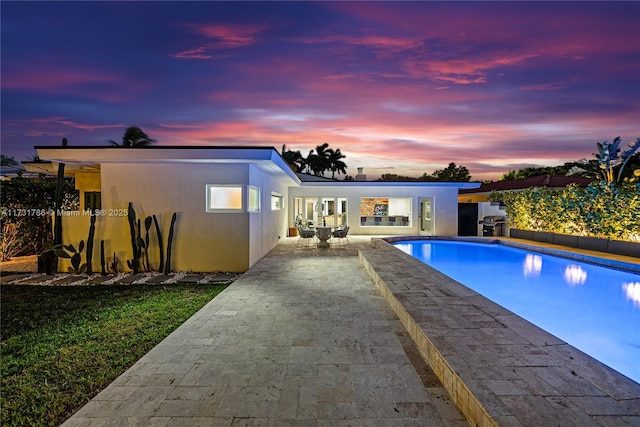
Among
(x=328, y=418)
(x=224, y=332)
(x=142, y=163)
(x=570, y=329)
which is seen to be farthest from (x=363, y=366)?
(x=142, y=163)

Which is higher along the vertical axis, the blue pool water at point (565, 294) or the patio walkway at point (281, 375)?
the patio walkway at point (281, 375)

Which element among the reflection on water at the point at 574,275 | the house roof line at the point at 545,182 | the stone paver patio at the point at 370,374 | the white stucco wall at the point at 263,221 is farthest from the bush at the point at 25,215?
the house roof line at the point at 545,182

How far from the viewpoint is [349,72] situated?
10859 millimetres

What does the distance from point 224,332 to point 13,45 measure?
12.3 metres

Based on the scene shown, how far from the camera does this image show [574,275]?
8.24 meters

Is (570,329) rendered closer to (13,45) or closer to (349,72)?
(349,72)

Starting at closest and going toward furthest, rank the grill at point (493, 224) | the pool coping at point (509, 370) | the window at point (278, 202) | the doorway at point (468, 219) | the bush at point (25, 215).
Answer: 1. the pool coping at point (509, 370)
2. the bush at point (25, 215)
3. the window at point (278, 202)
4. the grill at point (493, 224)
5. the doorway at point (468, 219)

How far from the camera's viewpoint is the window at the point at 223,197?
802 cm

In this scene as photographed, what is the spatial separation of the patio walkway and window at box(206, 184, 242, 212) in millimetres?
3528

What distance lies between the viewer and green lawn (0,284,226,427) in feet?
8.98

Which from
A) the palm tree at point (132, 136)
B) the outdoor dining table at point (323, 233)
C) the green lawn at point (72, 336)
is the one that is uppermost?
the palm tree at point (132, 136)

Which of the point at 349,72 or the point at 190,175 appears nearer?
the point at 190,175

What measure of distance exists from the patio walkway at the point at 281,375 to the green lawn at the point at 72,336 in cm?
28

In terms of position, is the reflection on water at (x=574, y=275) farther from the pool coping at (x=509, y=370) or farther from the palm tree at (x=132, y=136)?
the palm tree at (x=132, y=136)
